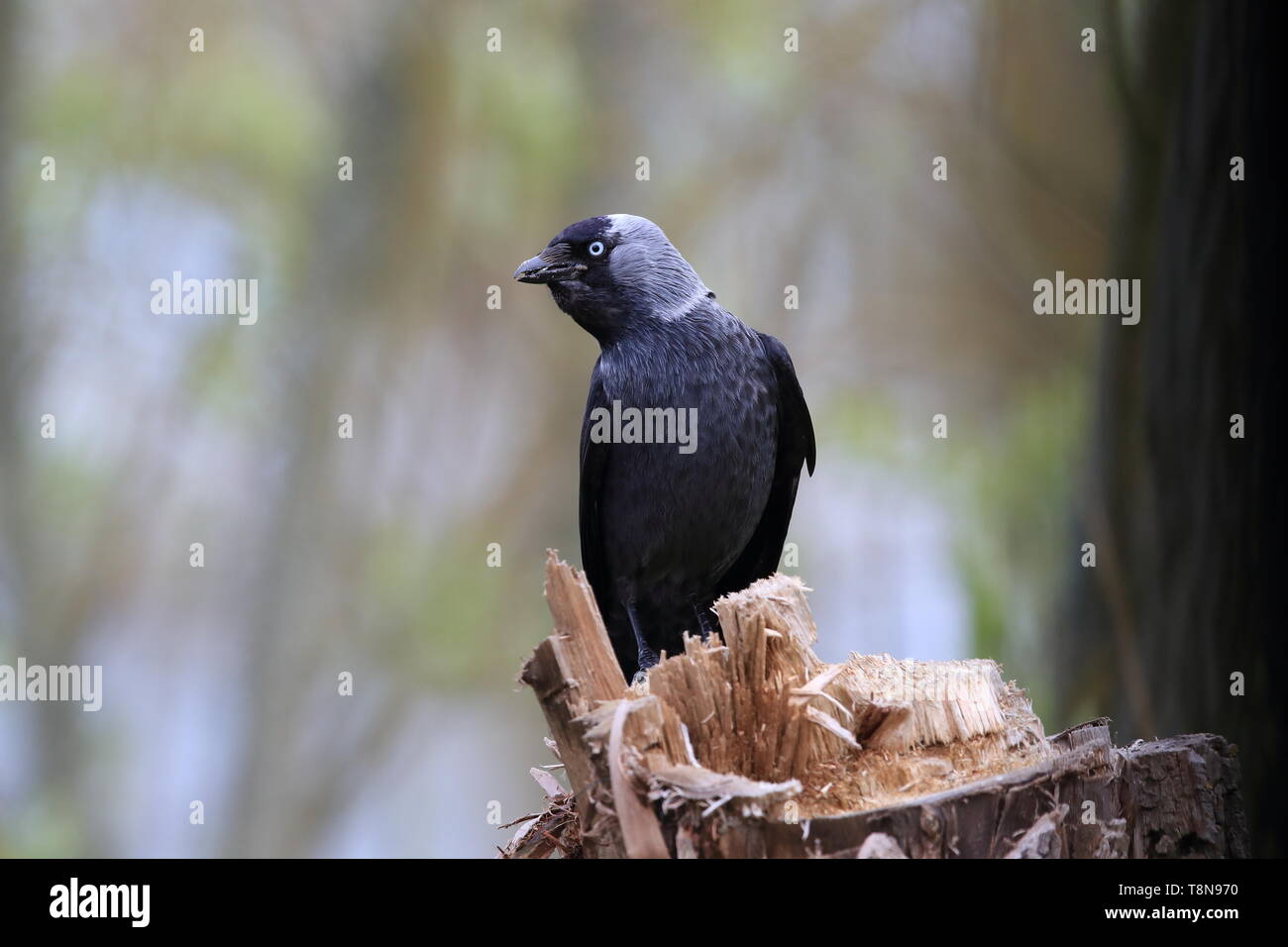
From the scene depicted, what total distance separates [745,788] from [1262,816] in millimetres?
3451

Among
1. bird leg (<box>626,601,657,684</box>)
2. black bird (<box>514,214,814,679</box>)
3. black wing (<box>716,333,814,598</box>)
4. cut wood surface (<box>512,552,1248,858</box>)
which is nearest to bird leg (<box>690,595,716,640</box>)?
black bird (<box>514,214,814,679</box>)

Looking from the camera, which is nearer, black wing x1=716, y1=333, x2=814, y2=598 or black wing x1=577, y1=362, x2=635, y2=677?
black wing x1=577, y1=362, x2=635, y2=677

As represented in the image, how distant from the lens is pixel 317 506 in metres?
8.23

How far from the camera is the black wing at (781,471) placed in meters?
5.29

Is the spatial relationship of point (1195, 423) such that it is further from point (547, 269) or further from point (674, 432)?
point (547, 269)

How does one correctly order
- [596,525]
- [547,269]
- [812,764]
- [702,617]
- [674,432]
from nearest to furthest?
[812,764] < [674,432] < [547,269] < [596,525] < [702,617]

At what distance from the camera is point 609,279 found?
17.3 feet

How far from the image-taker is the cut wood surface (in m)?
2.77

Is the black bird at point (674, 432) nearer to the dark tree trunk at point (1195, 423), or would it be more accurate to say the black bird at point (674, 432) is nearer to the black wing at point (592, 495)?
the black wing at point (592, 495)

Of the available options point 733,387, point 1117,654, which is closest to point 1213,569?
point 1117,654

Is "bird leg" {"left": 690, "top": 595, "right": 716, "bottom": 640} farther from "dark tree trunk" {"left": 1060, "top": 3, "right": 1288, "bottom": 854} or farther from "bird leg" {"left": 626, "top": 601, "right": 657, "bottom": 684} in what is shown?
"dark tree trunk" {"left": 1060, "top": 3, "right": 1288, "bottom": 854}

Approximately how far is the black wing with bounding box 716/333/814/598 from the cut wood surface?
1.94 metres

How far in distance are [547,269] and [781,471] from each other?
1.39 metres

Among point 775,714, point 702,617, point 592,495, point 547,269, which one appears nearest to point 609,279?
point 547,269
